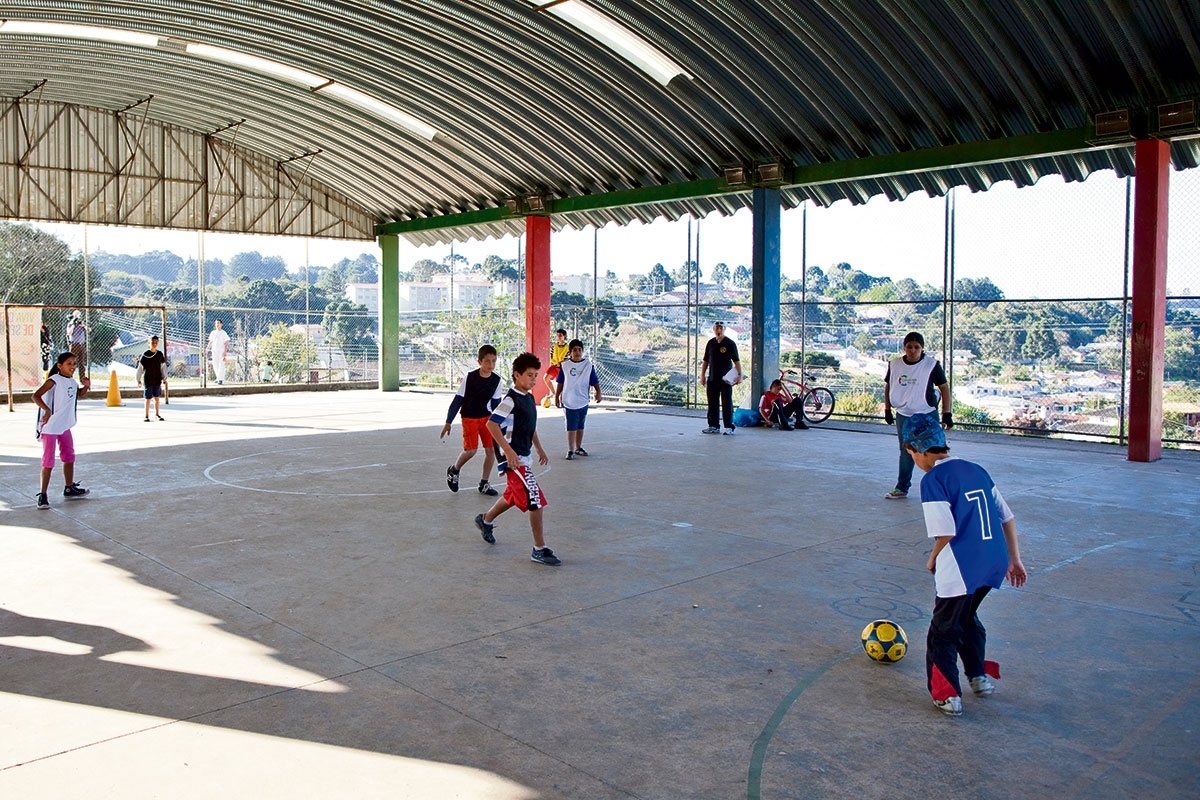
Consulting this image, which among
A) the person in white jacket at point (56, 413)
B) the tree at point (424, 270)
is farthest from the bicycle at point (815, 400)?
the tree at point (424, 270)

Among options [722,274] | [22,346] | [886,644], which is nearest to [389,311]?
[22,346]

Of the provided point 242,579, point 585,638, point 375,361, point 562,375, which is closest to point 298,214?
point 375,361

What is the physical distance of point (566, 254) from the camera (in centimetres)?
3700

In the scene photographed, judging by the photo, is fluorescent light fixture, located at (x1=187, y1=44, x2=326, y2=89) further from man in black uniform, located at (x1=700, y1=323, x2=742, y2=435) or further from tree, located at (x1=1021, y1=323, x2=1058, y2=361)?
tree, located at (x1=1021, y1=323, x2=1058, y2=361)

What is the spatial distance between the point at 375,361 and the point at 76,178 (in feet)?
35.6

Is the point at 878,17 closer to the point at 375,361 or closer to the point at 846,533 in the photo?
the point at 846,533

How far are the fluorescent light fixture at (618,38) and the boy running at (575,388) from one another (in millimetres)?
5572

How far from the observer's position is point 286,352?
31.2 m

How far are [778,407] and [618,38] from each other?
7.94 m

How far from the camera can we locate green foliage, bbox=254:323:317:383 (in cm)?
3092

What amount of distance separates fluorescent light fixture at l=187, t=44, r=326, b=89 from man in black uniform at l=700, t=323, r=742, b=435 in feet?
34.4

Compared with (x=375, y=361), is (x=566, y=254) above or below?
above

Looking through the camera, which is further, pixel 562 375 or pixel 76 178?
pixel 76 178

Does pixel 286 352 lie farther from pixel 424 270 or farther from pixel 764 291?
pixel 424 270
